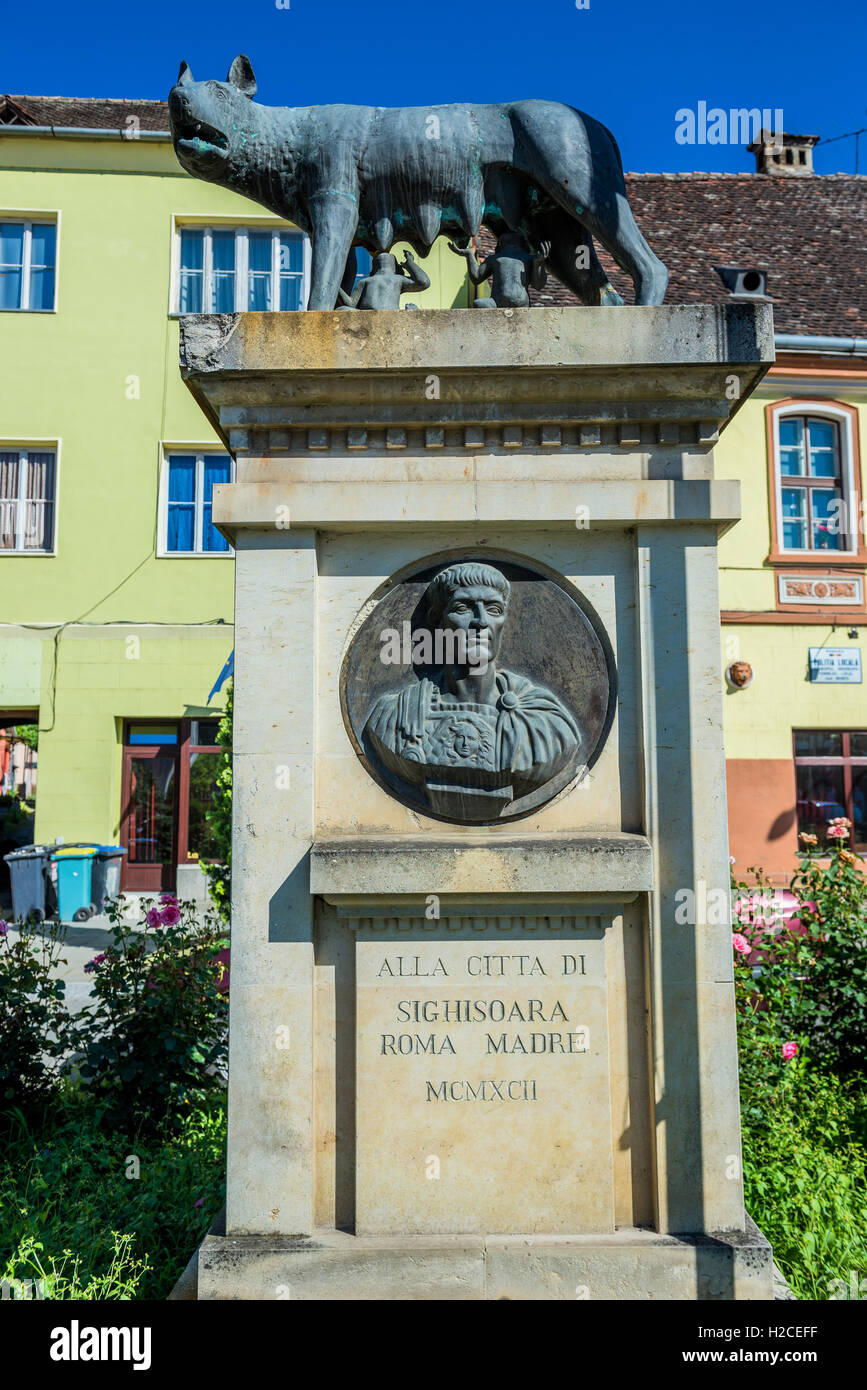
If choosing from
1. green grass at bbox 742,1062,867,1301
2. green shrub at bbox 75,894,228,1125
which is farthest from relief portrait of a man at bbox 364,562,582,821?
green shrub at bbox 75,894,228,1125

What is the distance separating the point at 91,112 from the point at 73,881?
1352cm

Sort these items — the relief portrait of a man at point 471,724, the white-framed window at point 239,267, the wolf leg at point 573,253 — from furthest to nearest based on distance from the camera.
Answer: the white-framed window at point 239,267 → the wolf leg at point 573,253 → the relief portrait of a man at point 471,724

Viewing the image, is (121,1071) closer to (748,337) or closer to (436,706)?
(436,706)

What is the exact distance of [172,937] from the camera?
604 centimetres

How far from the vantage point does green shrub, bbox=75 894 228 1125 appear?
5.33 m

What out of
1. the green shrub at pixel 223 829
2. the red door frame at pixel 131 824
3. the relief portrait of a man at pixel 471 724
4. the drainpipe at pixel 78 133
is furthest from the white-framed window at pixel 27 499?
the relief portrait of a man at pixel 471 724

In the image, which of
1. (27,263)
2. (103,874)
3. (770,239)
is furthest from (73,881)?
Answer: (770,239)

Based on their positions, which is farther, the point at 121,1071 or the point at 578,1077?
the point at 121,1071

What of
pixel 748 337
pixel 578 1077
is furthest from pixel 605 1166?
pixel 748 337

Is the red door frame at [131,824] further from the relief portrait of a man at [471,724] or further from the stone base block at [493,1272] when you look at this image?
the stone base block at [493,1272]

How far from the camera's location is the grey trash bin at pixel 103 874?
50.5 ft

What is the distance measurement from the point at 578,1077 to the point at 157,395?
15.2 metres

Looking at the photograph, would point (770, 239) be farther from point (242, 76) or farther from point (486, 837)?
point (486, 837)

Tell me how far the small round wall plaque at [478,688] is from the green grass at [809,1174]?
1957 millimetres
